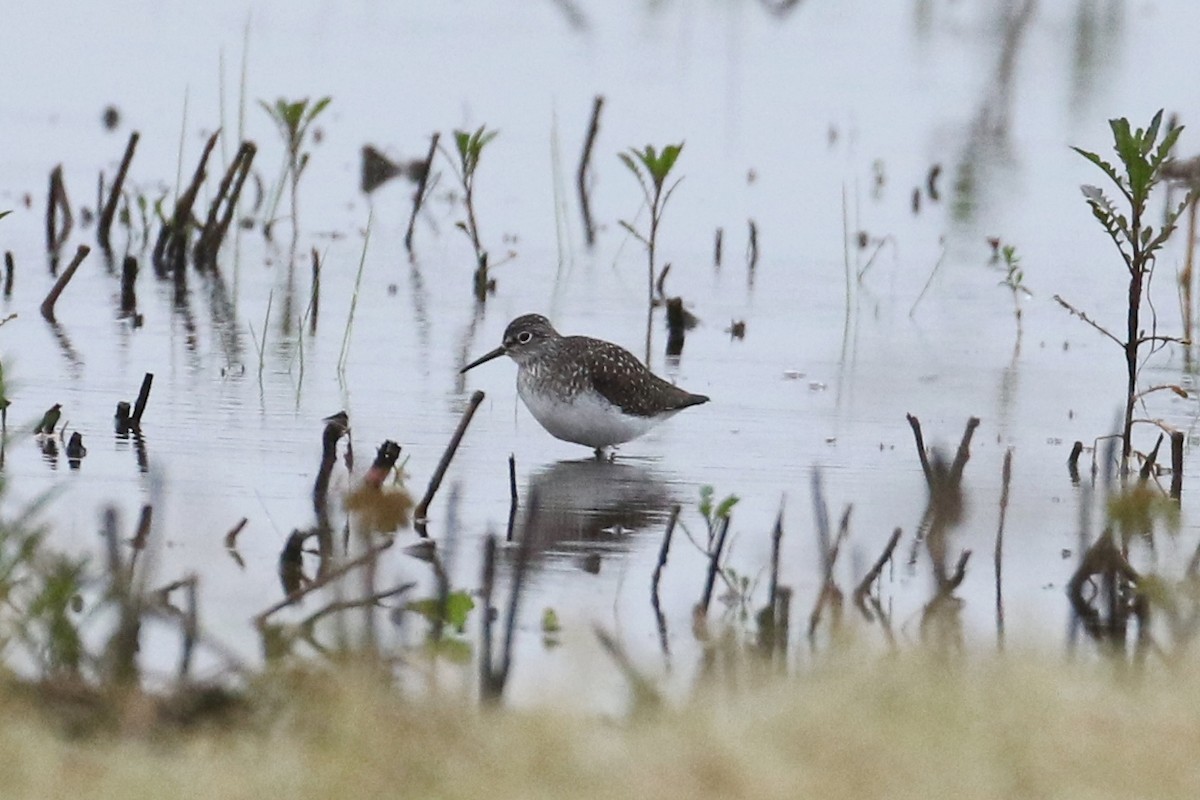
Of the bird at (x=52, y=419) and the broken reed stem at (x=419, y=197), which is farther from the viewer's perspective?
the broken reed stem at (x=419, y=197)

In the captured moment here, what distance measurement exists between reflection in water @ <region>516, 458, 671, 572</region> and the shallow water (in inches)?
1.0

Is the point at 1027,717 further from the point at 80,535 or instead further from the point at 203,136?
the point at 203,136

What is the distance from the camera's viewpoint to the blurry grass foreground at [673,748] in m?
4.75

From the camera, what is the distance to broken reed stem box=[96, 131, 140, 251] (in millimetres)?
12672

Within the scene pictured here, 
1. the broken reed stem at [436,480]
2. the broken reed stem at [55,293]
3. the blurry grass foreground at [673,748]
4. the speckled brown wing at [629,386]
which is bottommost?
the blurry grass foreground at [673,748]

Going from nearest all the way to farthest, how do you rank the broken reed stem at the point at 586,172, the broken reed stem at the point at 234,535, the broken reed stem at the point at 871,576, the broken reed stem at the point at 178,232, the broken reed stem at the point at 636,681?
1. the broken reed stem at the point at 636,681
2. the broken reed stem at the point at 871,576
3. the broken reed stem at the point at 234,535
4. the broken reed stem at the point at 178,232
5. the broken reed stem at the point at 586,172

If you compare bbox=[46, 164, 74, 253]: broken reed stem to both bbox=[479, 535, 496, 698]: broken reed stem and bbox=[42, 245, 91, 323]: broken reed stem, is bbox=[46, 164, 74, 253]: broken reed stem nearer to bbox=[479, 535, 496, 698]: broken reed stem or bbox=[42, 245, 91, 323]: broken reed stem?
bbox=[42, 245, 91, 323]: broken reed stem

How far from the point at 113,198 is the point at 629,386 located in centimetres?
466

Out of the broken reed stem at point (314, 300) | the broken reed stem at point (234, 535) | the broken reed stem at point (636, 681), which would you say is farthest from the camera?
the broken reed stem at point (314, 300)

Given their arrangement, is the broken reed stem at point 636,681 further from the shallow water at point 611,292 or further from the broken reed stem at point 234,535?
the broken reed stem at point 234,535

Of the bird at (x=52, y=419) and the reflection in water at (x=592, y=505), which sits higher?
the bird at (x=52, y=419)

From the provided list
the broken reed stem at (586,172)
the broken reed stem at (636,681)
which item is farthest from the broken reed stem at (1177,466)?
the broken reed stem at (586,172)

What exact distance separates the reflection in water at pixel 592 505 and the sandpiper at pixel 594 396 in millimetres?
149

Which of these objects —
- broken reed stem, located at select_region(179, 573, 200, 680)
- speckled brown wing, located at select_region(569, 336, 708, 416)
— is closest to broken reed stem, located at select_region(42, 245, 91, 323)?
speckled brown wing, located at select_region(569, 336, 708, 416)
